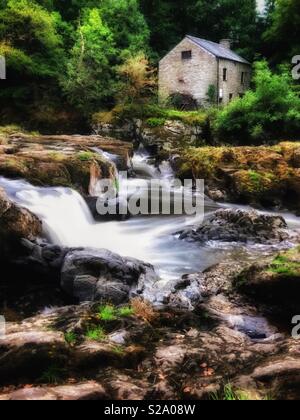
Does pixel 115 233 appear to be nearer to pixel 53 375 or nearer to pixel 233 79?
pixel 53 375

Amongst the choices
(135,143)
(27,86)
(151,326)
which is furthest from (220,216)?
(27,86)

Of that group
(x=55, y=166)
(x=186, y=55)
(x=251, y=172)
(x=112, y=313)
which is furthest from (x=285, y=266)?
(x=186, y=55)

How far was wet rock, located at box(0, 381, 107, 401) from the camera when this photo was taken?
3973mm

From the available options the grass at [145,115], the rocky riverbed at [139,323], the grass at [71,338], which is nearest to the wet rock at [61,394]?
the rocky riverbed at [139,323]

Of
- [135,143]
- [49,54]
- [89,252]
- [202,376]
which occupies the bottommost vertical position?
[202,376]

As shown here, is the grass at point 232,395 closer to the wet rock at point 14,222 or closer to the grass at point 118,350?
the grass at point 118,350

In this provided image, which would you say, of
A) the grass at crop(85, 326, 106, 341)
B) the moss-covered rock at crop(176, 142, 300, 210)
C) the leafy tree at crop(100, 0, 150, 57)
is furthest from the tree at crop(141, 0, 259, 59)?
the grass at crop(85, 326, 106, 341)

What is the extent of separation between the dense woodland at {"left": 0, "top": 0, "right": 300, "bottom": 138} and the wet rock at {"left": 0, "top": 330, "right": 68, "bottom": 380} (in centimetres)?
1923

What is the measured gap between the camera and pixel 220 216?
1227 cm

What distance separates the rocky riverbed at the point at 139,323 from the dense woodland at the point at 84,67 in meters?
14.1

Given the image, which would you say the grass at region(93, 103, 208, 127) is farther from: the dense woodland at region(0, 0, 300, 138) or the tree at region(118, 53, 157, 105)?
the dense woodland at region(0, 0, 300, 138)
